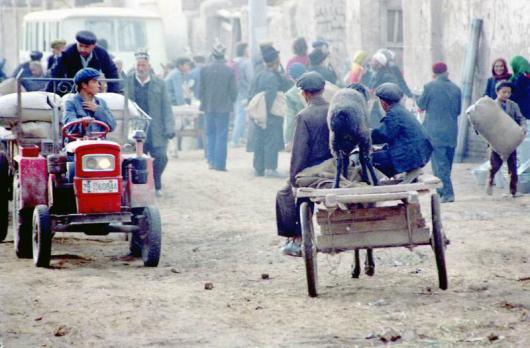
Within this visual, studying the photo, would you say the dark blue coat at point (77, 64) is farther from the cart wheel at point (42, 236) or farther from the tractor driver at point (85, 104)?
the cart wheel at point (42, 236)

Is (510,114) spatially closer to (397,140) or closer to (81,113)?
(397,140)

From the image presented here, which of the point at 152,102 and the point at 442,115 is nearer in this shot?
the point at 442,115

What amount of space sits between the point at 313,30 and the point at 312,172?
15.6 meters

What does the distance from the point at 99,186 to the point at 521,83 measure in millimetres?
6718

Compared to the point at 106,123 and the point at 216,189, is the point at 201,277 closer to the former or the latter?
the point at 106,123

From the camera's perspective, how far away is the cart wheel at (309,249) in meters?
8.23

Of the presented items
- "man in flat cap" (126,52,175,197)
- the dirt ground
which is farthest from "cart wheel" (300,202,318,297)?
"man in flat cap" (126,52,175,197)

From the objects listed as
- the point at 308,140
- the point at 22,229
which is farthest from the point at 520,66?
the point at 22,229

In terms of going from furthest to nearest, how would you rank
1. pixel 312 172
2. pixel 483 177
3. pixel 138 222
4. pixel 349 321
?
pixel 483 177 < pixel 138 222 < pixel 312 172 < pixel 349 321

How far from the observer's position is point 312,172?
9.05m

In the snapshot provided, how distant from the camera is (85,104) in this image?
406 inches

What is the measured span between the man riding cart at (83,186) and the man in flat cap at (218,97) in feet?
26.8

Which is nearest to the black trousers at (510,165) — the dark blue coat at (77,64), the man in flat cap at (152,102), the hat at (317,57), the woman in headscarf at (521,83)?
the woman in headscarf at (521,83)

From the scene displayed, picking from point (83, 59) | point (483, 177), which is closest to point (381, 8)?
point (483, 177)
